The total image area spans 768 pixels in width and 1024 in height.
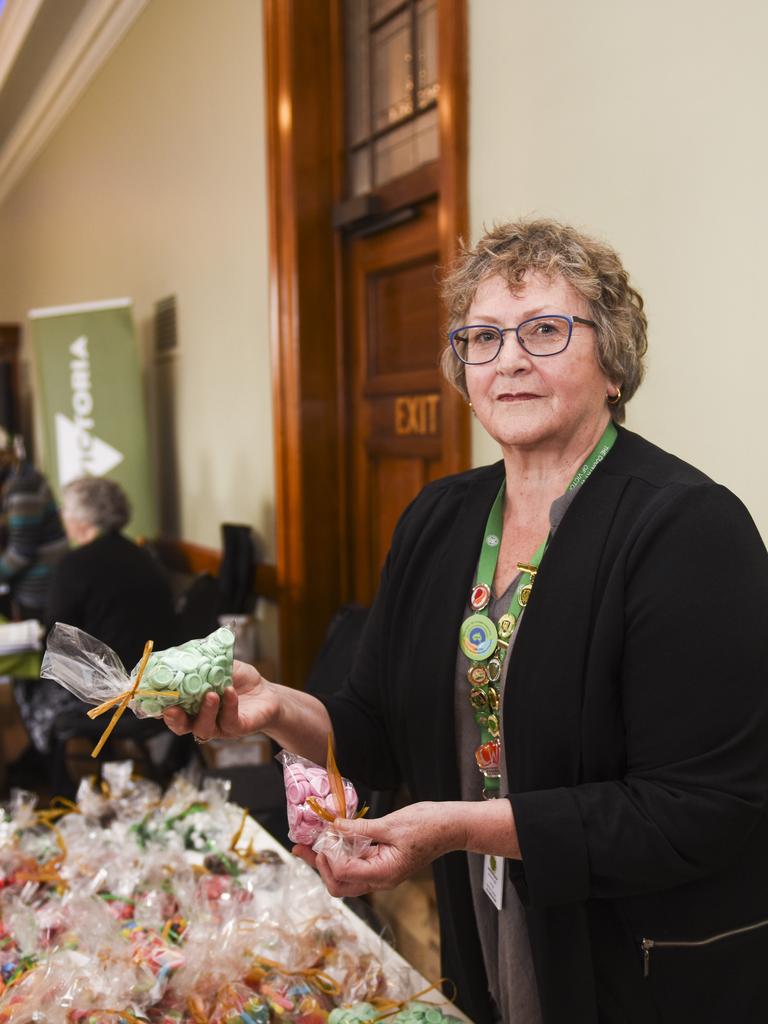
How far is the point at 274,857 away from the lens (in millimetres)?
1842

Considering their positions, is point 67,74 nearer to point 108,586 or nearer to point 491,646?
point 108,586

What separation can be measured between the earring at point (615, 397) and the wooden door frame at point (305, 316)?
8.23 feet

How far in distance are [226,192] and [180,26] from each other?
3.30 feet

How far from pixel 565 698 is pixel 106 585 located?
2.60 m

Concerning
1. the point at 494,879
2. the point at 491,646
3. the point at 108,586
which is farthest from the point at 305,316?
the point at 494,879

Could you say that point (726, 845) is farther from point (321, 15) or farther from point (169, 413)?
point (169, 413)

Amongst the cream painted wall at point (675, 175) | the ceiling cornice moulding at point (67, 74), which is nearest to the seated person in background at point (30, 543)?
the ceiling cornice moulding at point (67, 74)

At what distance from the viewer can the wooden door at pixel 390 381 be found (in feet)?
10.7

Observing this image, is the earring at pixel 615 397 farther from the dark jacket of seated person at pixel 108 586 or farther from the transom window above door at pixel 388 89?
the dark jacket of seated person at pixel 108 586

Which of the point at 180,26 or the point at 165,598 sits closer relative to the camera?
the point at 165,598

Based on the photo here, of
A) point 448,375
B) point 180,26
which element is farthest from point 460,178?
point 180,26

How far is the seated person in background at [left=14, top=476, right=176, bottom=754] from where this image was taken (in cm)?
346

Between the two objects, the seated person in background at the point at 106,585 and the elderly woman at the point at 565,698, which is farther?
the seated person in background at the point at 106,585

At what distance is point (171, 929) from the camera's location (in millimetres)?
1593
